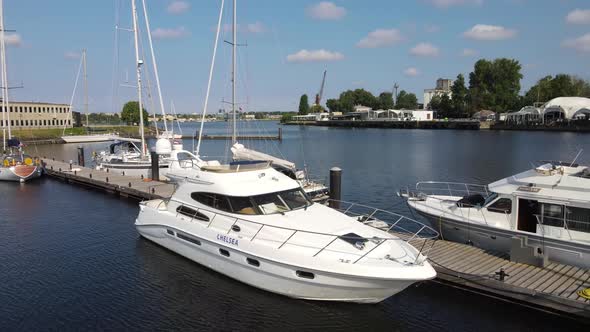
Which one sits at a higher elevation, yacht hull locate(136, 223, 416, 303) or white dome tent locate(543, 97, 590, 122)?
white dome tent locate(543, 97, 590, 122)

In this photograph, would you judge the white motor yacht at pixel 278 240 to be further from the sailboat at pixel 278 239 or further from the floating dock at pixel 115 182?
the floating dock at pixel 115 182

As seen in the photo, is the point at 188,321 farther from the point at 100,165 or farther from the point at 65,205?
the point at 100,165

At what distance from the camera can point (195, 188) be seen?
1356 cm

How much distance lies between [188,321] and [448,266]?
7089 mm

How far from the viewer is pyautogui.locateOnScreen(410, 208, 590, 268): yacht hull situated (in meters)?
11.4

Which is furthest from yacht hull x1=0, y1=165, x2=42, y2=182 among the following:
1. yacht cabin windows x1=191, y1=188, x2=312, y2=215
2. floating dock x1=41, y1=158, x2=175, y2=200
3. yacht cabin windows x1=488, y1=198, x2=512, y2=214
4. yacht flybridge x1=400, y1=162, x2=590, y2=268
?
yacht cabin windows x1=488, y1=198, x2=512, y2=214

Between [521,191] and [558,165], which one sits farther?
[558,165]

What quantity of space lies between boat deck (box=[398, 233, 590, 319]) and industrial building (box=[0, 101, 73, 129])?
285ft

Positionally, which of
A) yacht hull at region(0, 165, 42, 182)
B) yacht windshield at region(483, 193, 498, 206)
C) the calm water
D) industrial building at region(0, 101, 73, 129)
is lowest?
the calm water

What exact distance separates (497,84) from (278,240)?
13220cm

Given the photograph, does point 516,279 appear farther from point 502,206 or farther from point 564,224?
point 502,206

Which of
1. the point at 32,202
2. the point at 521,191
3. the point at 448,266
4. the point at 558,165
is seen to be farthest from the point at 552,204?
the point at 32,202

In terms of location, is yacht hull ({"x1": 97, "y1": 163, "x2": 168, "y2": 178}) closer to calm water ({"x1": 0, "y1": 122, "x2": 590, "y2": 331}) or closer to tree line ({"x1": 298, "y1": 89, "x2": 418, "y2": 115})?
calm water ({"x1": 0, "y1": 122, "x2": 590, "y2": 331})

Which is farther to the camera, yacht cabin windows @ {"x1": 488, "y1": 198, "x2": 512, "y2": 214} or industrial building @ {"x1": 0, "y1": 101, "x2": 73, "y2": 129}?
industrial building @ {"x1": 0, "y1": 101, "x2": 73, "y2": 129}
